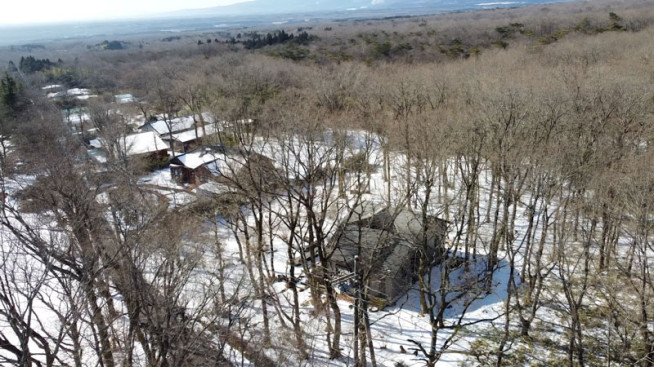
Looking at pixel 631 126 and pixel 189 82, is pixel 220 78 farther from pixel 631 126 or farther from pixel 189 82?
pixel 631 126

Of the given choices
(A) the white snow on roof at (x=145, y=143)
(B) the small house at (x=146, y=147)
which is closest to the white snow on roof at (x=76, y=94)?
(A) the white snow on roof at (x=145, y=143)

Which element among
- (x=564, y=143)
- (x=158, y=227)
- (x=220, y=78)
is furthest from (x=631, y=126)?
(x=220, y=78)

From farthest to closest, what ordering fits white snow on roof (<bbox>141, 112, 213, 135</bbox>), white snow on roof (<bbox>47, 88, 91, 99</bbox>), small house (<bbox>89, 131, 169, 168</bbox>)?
white snow on roof (<bbox>47, 88, 91, 99</bbox>) → white snow on roof (<bbox>141, 112, 213, 135</bbox>) → small house (<bbox>89, 131, 169, 168</bbox>)

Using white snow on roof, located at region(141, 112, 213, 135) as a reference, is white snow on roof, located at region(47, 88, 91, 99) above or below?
above

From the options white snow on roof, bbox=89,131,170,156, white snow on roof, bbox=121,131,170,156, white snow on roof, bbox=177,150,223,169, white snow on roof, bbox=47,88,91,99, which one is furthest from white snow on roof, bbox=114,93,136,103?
white snow on roof, bbox=177,150,223,169

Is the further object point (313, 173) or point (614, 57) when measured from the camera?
point (614, 57)

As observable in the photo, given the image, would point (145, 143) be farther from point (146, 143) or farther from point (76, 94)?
point (76, 94)

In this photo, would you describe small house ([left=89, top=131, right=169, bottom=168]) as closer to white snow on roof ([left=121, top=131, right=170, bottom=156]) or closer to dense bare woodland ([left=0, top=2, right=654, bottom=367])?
white snow on roof ([left=121, top=131, right=170, bottom=156])

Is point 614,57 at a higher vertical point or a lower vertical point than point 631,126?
higher
